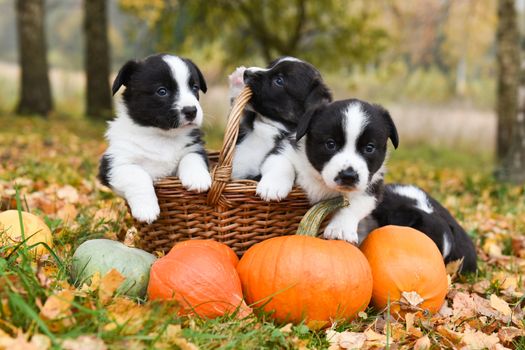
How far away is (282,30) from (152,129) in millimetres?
11875

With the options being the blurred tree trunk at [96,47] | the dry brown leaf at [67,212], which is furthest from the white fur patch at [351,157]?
the blurred tree trunk at [96,47]

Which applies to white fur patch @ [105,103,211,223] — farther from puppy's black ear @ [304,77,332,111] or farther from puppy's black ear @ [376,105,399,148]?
puppy's black ear @ [376,105,399,148]

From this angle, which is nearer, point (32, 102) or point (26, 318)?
point (26, 318)

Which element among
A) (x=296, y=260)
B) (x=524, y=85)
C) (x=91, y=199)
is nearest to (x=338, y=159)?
(x=296, y=260)

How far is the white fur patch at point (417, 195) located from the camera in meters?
3.74

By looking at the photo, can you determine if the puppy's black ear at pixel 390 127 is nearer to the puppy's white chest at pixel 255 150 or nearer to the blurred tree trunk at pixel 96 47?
the puppy's white chest at pixel 255 150

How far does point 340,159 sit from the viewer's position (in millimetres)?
2814

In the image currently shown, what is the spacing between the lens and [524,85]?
7113 millimetres

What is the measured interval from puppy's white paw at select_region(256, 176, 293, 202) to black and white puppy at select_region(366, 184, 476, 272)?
0.92 metres

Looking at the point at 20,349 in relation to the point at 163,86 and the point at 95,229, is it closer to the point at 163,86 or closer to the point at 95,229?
the point at 163,86

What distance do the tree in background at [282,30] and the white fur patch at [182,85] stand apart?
10.6m

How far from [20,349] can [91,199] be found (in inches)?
118

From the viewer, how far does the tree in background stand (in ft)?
44.8

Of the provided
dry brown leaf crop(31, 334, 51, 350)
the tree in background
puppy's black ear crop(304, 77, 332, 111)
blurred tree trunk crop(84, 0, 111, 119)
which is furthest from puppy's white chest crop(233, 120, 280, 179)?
blurred tree trunk crop(84, 0, 111, 119)
